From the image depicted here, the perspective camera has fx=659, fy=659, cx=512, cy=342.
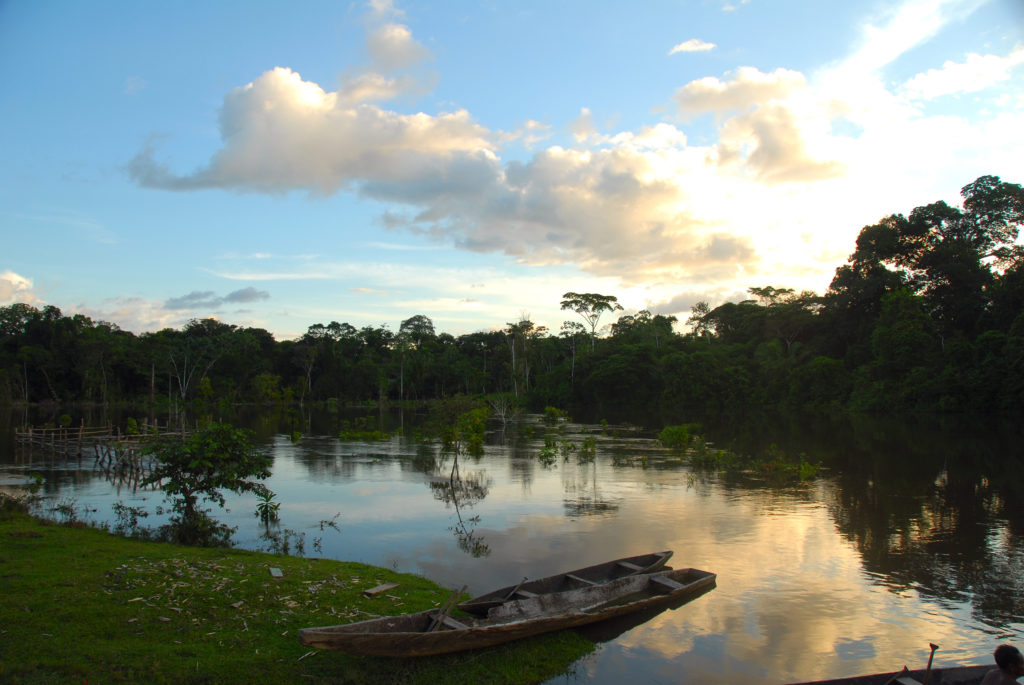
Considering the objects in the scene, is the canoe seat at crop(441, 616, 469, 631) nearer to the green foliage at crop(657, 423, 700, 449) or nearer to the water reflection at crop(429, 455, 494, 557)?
the water reflection at crop(429, 455, 494, 557)

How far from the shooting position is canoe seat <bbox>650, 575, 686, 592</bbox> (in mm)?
10508

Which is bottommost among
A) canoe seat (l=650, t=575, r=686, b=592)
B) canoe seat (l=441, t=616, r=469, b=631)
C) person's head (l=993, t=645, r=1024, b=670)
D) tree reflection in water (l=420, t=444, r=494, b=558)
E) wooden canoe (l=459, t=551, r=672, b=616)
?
tree reflection in water (l=420, t=444, r=494, b=558)

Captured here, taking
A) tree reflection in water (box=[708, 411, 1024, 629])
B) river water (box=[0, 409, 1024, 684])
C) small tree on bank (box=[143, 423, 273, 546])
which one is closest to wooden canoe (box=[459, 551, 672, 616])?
river water (box=[0, 409, 1024, 684])

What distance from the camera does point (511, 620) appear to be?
8.70 m

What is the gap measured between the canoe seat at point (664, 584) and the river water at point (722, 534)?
38cm

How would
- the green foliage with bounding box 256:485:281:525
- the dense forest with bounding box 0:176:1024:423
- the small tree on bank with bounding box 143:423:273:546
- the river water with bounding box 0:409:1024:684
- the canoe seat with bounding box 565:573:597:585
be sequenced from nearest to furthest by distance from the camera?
the river water with bounding box 0:409:1024:684 → the canoe seat with bounding box 565:573:597:585 → the small tree on bank with bounding box 143:423:273:546 → the green foliage with bounding box 256:485:281:525 → the dense forest with bounding box 0:176:1024:423

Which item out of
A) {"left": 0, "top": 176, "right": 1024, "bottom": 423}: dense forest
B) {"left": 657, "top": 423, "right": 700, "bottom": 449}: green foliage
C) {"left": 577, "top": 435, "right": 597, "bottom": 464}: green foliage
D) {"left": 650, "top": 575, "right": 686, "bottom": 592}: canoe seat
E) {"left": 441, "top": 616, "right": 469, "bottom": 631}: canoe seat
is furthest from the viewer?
{"left": 0, "top": 176, "right": 1024, "bottom": 423}: dense forest

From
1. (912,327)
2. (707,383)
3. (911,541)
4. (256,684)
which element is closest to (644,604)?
(256,684)

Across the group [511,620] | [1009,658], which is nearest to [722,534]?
[511,620]

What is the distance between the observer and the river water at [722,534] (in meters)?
9.36

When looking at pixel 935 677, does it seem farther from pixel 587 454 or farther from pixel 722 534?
pixel 587 454

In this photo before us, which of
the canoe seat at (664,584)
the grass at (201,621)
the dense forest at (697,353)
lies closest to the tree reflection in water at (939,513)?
the canoe seat at (664,584)

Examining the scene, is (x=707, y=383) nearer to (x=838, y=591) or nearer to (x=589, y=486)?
(x=589, y=486)

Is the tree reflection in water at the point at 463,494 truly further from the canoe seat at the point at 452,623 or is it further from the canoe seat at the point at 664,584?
the canoe seat at the point at 452,623
